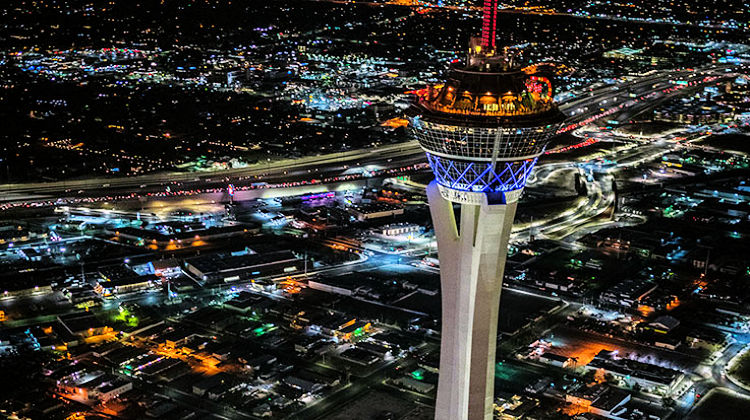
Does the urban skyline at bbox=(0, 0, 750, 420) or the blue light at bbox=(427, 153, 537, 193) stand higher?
the blue light at bbox=(427, 153, 537, 193)

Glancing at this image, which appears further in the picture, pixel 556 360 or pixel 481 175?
pixel 556 360

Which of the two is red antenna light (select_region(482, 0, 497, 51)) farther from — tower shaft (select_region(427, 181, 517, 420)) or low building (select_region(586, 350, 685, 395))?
low building (select_region(586, 350, 685, 395))

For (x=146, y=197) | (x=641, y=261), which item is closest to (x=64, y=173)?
(x=146, y=197)

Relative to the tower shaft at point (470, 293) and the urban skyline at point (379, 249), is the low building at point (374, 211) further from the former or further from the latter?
the tower shaft at point (470, 293)

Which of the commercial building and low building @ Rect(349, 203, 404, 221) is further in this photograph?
low building @ Rect(349, 203, 404, 221)

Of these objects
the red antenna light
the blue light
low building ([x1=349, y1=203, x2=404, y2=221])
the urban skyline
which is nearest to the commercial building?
the urban skyline

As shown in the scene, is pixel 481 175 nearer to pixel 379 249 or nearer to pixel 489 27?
pixel 489 27

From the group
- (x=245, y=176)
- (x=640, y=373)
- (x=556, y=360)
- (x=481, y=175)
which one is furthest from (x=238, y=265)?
(x=481, y=175)
